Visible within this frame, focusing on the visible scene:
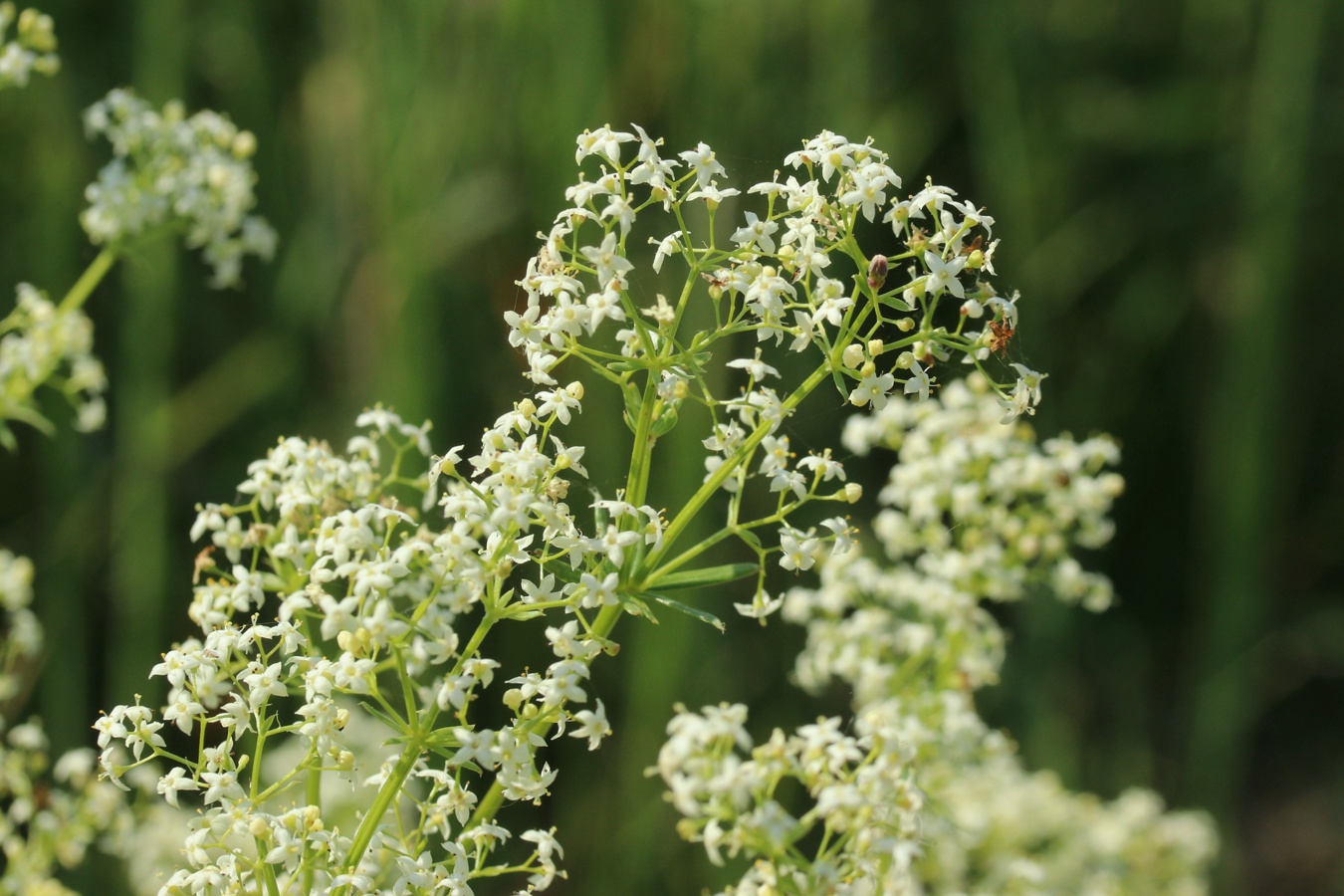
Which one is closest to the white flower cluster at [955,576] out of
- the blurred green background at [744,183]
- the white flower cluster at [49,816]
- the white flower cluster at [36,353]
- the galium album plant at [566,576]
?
the galium album plant at [566,576]

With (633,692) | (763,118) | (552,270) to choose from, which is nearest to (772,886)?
(552,270)

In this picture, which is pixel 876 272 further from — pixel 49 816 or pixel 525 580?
pixel 49 816

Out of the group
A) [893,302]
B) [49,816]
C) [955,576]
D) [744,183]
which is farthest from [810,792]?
[744,183]

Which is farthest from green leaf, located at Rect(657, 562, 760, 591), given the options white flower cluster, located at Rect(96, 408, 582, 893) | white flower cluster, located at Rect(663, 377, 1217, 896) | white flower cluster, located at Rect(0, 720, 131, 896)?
white flower cluster, located at Rect(0, 720, 131, 896)

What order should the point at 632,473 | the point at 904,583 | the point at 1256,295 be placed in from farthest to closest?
the point at 1256,295 < the point at 904,583 < the point at 632,473

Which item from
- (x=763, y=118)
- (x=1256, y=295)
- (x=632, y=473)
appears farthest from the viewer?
(x=1256, y=295)

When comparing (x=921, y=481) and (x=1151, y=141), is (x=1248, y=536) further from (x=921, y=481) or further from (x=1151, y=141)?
(x=921, y=481)

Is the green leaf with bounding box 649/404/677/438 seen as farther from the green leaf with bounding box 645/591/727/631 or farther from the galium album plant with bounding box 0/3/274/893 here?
the galium album plant with bounding box 0/3/274/893
